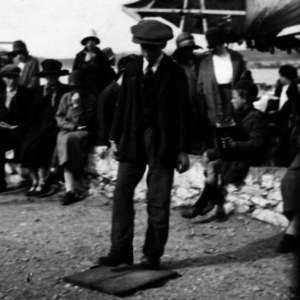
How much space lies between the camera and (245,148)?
6.29 metres

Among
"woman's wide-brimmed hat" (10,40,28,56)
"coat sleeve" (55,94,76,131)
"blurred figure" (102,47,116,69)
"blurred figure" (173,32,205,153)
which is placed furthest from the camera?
"woman's wide-brimmed hat" (10,40,28,56)

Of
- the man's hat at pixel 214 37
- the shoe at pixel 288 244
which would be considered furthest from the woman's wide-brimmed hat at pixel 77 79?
the shoe at pixel 288 244

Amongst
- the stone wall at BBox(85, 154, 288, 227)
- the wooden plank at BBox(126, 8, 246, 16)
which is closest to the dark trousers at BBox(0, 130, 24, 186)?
the stone wall at BBox(85, 154, 288, 227)

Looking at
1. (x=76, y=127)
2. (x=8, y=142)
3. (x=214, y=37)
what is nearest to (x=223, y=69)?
(x=214, y=37)

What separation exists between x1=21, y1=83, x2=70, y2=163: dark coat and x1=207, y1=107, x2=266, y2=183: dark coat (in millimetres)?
2474

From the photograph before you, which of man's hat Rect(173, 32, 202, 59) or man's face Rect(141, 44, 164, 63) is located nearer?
Answer: man's face Rect(141, 44, 164, 63)

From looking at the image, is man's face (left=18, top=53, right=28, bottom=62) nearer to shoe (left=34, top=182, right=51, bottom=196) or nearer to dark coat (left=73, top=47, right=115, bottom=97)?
dark coat (left=73, top=47, right=115, bottom=97)

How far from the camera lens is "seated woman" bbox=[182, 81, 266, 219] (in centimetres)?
632

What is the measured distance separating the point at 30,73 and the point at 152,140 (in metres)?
4.93

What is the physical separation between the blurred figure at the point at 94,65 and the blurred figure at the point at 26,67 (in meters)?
1.21

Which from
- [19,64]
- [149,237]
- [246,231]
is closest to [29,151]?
[19,64]

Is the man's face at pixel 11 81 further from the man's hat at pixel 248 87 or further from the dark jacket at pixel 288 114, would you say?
the man's hat at pixel 248 87

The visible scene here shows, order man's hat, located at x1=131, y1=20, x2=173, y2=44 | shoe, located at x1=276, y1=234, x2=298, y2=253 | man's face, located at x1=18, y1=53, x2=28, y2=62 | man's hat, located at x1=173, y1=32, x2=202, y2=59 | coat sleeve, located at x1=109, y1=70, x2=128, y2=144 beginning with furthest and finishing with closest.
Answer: man's face, located at x1=18, y1=53, x2=28, y2=62 < man's hat, located at x1=173, y1=32, x2=202, y2=59 < shoe, located at x1=276, y1=234, x2=298, y2=253 < coat sleeve, located at x1=109, y1=70, x2=128, y2=144 < man's hat, located at x1=131, y1=20, x2=173, y2=44

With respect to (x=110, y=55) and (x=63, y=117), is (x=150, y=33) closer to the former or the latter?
(x=63, y=117)
